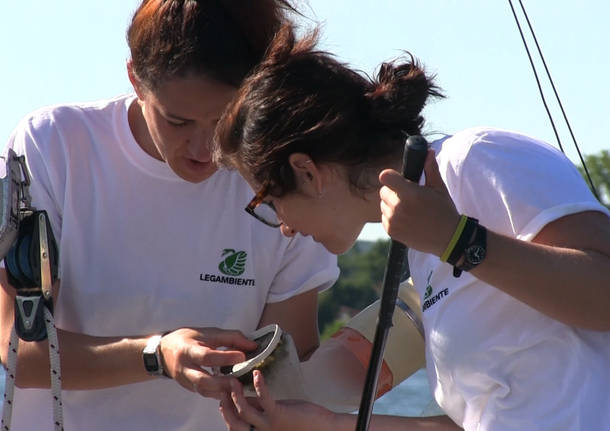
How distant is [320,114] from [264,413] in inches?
28.6

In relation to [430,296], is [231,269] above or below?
below

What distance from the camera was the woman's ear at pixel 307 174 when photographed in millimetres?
2652

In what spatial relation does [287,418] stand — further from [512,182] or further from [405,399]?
[405,399]

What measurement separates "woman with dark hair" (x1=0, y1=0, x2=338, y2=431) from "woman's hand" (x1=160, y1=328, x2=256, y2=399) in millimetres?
83

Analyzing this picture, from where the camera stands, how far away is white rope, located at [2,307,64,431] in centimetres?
272

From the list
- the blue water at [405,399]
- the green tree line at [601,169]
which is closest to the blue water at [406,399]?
the blue water at [405,399]

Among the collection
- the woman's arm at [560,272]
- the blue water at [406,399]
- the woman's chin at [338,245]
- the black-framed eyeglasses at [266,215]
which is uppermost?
the woman's arm at [560,272]

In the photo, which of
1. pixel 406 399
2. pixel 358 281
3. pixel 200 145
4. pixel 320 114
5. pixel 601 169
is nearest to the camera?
pixel 320 114

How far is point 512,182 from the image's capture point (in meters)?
2.39

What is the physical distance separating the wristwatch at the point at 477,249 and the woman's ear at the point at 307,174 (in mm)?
511

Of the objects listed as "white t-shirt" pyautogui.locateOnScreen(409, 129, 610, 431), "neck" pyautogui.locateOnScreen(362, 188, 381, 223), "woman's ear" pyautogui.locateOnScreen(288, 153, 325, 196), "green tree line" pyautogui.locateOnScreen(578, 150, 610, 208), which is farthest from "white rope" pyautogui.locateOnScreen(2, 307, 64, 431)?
"green tree line" pyautogui.locateOnScreen(578, 150, 610, 208)

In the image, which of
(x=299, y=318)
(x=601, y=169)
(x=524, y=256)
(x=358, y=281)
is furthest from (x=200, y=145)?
(x=358, y=281)

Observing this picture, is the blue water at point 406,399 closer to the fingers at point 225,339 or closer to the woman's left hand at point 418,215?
the fingers at point 225,339

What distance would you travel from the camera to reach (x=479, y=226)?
2.28 m
